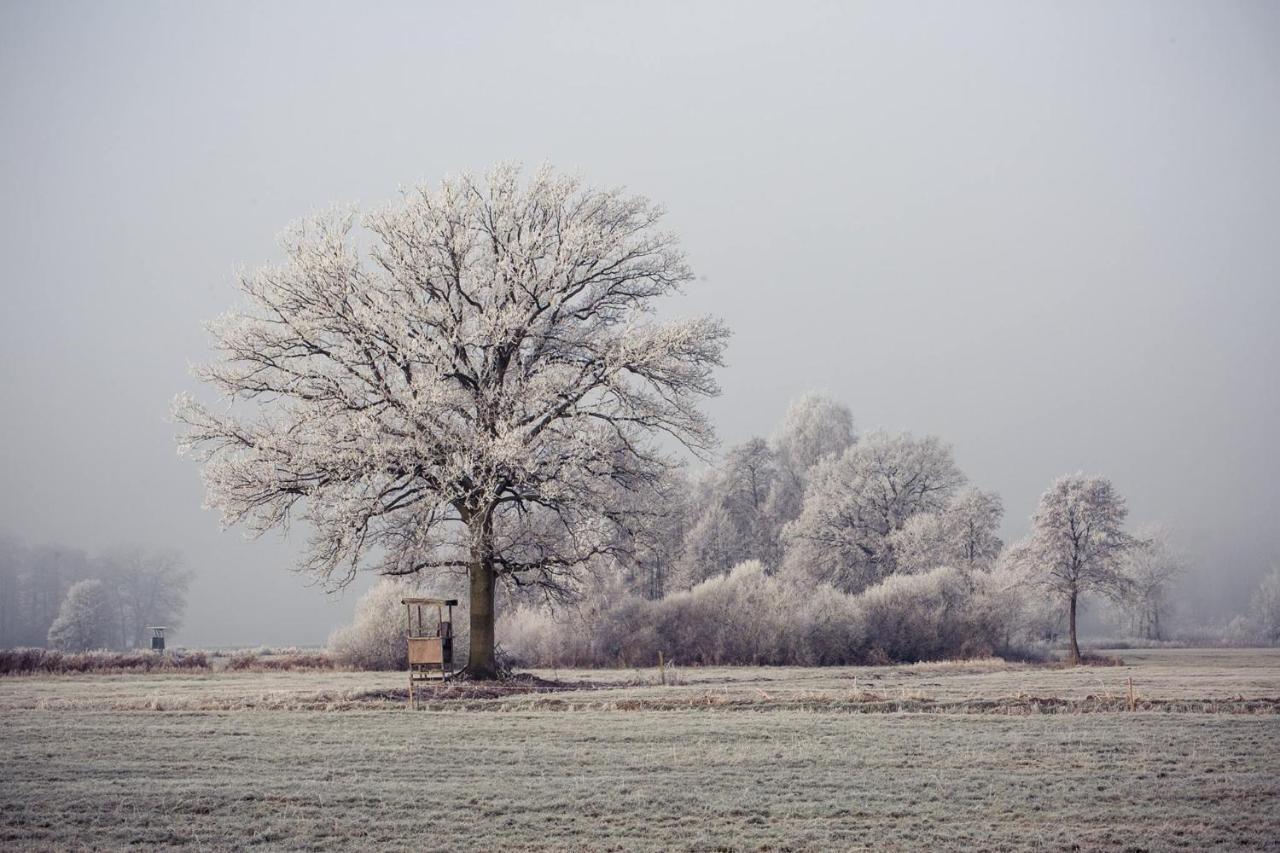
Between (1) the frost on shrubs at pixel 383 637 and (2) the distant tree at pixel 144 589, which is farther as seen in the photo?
(2) the distant tree at pixel 144 589

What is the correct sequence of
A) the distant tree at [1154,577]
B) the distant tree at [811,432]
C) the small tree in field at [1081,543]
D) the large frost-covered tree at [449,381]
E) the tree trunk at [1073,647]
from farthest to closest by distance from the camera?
the distant tree at [1154,577], the distant tree at [811,432], the small tree in field at [1081,543], the tree trunk at [1073,647], the large frost-covered tree at [449,381]

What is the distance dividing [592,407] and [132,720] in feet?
48.4

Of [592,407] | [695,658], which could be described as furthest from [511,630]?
[592,407]

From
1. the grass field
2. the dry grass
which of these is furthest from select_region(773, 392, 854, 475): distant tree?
the grass field

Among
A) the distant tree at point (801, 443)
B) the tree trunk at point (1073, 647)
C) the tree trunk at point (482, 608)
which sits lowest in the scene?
the tree trunk at point (1073, 647)

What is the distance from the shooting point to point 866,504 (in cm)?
6681

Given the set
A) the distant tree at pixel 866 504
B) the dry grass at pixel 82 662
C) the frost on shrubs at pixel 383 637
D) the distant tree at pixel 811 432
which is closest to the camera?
the dry grass at pixel 82 662

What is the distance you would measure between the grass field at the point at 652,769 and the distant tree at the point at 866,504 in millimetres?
35848

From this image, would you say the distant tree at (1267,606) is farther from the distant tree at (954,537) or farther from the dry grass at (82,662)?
the dry grass at (82,662)

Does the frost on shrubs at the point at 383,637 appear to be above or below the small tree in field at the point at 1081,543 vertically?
below

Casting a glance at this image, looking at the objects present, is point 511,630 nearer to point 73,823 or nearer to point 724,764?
point 724,764

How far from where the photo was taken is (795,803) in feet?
50.8

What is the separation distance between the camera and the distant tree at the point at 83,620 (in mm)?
78562

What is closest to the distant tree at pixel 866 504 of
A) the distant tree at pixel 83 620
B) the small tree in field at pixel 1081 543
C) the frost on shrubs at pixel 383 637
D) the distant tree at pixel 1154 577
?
the small tree in field at pixel 1081 543
